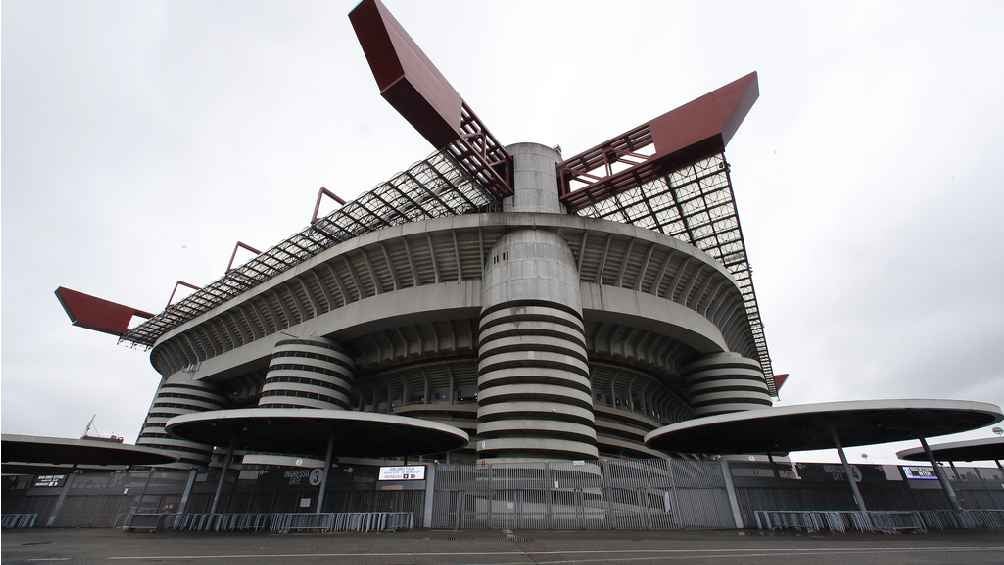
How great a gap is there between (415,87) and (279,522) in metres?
21.6

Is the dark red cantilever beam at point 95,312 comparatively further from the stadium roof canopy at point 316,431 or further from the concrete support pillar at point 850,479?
the concrete support pillar at point 850,479

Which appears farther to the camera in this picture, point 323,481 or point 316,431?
point 316,431

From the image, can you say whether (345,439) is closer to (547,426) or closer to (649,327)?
(547,426)

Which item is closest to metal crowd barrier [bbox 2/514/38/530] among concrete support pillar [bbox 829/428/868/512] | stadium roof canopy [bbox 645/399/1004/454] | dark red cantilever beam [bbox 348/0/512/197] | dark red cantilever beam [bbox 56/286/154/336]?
dark red cantilever beam [bbox 348/0/512/197]

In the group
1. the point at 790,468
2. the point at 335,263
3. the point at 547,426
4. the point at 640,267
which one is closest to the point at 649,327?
the point at 640,267

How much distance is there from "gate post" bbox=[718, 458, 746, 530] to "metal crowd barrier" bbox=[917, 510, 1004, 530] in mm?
6841

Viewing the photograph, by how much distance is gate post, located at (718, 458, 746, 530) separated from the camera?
18.0 meters

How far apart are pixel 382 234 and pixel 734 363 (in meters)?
32.6

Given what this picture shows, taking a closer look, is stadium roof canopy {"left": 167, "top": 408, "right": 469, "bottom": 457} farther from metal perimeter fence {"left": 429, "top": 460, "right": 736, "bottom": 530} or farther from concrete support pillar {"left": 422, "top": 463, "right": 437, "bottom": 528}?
metal perimeter fence {"left": 429, "top": 460, "right": 736, "bottom": 530}

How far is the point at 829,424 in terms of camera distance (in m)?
18.1

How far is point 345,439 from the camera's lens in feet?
68.5

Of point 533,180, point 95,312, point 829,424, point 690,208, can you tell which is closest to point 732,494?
point 829,424

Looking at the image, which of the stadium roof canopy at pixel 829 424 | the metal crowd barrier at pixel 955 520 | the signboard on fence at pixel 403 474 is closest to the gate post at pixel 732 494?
the stadium roof canopy at pixel 829 424

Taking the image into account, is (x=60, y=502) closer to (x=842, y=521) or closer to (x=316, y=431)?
(x=316, y=431)
